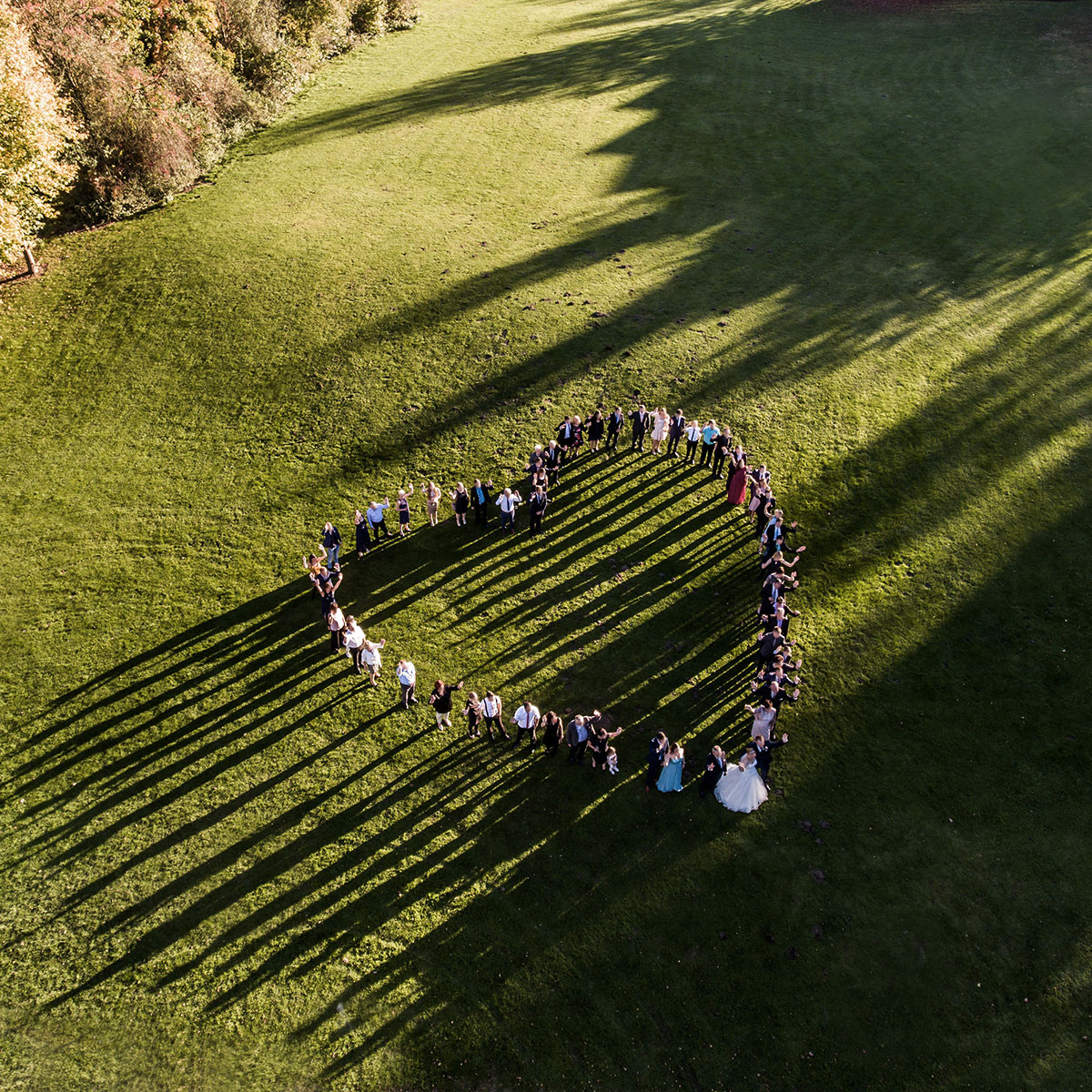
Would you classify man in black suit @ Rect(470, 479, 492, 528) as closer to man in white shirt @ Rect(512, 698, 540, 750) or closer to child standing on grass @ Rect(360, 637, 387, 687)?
child standing on grass @ Rect(360, 637, 387, 687)

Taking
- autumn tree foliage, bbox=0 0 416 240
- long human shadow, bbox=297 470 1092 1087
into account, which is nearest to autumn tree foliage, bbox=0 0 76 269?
autumn tree foliage, bbox=0 0 416 240

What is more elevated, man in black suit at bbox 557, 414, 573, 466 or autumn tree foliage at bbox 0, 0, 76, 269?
autumn tree foliage at bbox 0, 0, 76, 269

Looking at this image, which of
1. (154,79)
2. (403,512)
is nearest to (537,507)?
(403,512)

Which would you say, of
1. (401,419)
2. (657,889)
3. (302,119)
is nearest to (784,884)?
(657,889)

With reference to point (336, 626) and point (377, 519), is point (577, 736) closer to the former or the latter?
point (336, 626)

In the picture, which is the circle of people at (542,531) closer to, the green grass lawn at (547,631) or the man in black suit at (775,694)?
the man in black suit at (775,694)

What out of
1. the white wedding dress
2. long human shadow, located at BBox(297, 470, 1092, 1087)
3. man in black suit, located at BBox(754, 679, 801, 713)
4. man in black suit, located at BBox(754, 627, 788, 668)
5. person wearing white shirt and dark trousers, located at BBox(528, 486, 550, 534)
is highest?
person wearing white shirt and dark trousers, located at BBox(528, 486, 550, 534)
